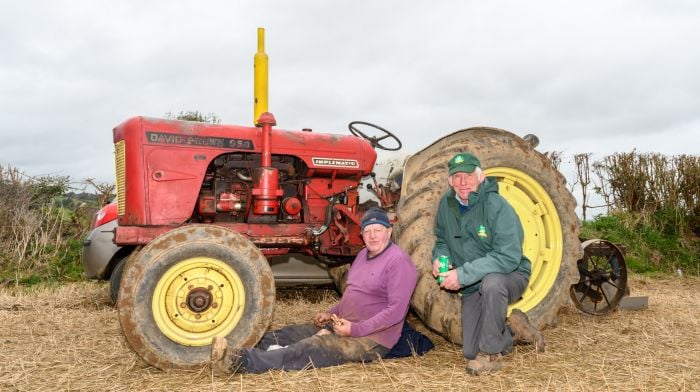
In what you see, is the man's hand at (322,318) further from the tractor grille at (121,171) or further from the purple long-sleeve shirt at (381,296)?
the tractor grille at (121,171)

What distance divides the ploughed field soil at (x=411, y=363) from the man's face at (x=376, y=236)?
69 cm

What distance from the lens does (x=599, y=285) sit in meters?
5.64

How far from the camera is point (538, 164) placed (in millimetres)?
4633

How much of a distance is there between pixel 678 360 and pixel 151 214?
11.9ft

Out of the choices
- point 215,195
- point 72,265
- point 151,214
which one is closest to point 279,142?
point 215,195

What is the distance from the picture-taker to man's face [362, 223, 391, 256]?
12.1ft

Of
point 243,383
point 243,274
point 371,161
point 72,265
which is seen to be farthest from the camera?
point 72,265

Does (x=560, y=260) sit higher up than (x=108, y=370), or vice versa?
(x=560, y=260)

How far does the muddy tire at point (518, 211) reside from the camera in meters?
4.14

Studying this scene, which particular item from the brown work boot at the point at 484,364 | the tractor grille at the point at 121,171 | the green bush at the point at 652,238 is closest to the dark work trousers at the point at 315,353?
the brown work boot at the point at 484,364

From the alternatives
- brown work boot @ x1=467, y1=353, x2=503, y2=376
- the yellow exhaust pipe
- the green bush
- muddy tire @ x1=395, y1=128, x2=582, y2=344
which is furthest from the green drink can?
the green bush

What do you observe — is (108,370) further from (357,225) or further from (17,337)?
(357,225)

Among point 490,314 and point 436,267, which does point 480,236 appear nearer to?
point 436,267

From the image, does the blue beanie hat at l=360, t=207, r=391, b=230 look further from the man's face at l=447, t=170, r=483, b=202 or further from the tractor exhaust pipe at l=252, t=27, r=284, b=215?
the tractor exhaust pipe at l=252, t=27, r=284, b=215
